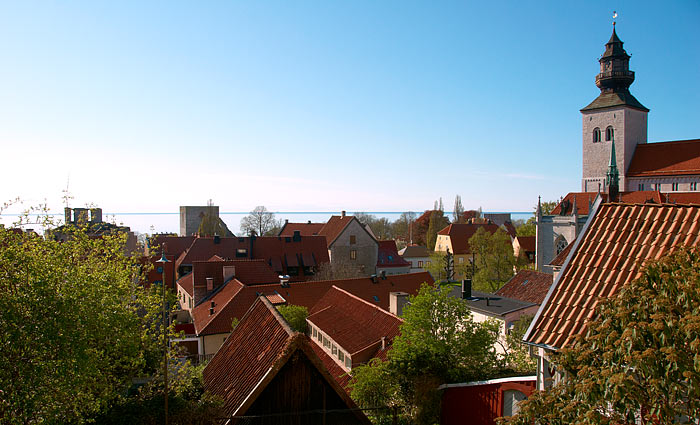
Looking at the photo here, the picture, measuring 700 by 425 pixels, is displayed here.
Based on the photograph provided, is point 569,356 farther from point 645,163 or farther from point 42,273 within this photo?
point 645,163

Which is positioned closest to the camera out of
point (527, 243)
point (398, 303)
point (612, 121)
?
point (398, 303)

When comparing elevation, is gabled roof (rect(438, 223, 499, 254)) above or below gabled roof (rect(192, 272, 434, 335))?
above

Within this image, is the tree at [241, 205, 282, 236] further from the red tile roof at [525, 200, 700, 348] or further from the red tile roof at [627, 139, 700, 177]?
the red tile roof at [525, 200, 700, 348]

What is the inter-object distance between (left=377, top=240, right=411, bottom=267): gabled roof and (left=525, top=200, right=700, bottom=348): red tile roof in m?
48.9

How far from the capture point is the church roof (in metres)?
60.9

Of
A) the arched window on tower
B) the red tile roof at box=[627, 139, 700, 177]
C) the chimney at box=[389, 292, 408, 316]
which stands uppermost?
the arched window on tower

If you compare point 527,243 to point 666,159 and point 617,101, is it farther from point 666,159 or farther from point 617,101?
point 617,101

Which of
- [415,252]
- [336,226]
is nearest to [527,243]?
[415,252]

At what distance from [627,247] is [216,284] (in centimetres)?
3156

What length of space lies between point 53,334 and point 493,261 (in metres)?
46.9

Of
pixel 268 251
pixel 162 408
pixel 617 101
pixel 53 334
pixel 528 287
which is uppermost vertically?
pixel 617 101

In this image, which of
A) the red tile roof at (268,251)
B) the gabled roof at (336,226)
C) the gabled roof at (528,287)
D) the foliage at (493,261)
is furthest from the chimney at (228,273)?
the foliage at (493,261)

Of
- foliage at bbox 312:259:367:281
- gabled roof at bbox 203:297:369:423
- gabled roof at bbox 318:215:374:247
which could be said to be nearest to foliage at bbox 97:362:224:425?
gabled roof at bbox 203:297:369:423

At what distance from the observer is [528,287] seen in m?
31.9
